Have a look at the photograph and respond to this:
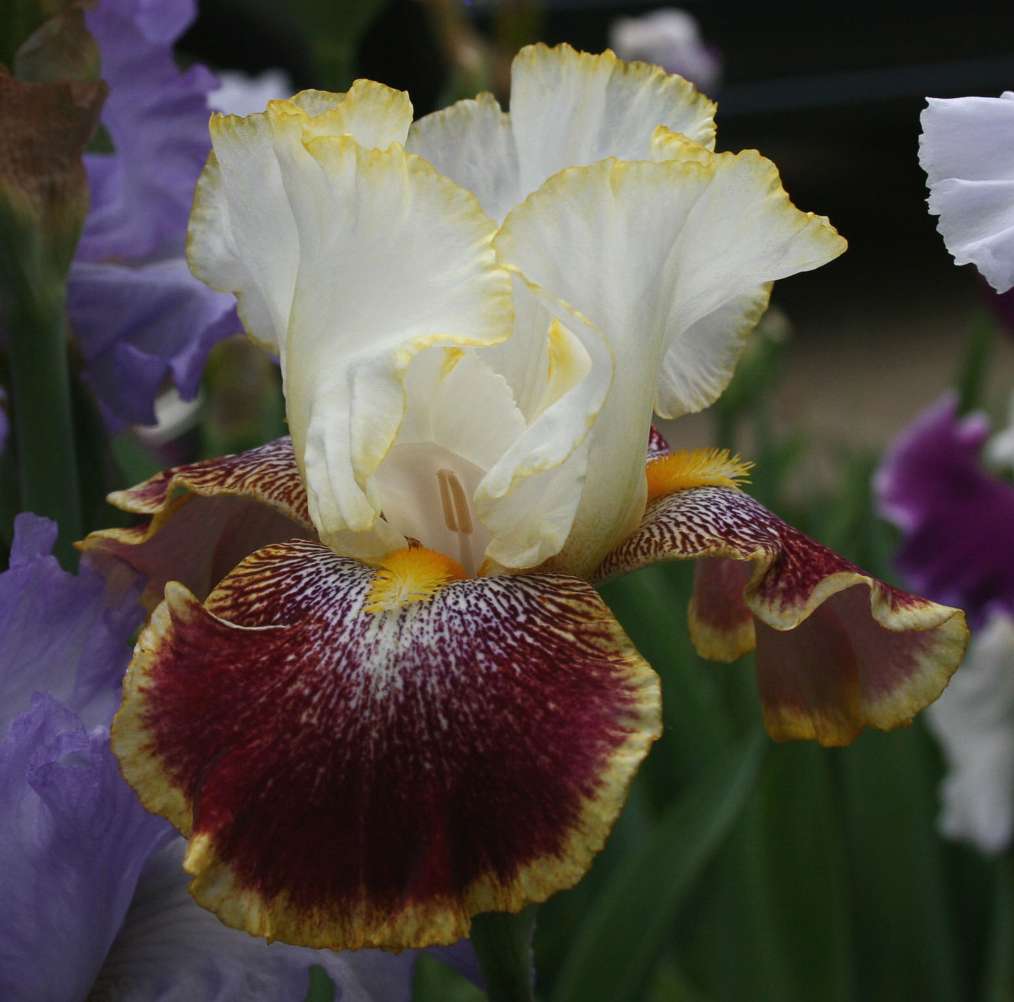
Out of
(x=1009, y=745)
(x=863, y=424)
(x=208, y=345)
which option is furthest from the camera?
(x=863, y=424)

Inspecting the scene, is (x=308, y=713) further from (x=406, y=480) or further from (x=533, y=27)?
(x=533, y=27)

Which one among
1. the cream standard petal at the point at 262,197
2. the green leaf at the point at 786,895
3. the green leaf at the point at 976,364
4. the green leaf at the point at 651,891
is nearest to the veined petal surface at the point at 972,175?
the cream standard petal at the point at 262,197


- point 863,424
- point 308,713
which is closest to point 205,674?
point 308,713

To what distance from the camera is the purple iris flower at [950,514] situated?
3.60 ft

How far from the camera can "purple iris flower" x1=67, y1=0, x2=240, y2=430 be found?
0.57 m

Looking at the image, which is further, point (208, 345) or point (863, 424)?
point (863, 424)

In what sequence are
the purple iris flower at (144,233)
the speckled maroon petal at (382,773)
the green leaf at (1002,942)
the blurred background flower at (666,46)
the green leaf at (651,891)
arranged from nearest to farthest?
the speckled maroon petal at (382,773) < the purple iris flower at (144,233) < the green leaf at (651,891) < the green leaf at (1002,942) < the blurred background flower at (666,46)

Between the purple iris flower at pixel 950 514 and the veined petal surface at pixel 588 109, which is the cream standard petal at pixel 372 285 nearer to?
the veined petal surface at pixel 588 109

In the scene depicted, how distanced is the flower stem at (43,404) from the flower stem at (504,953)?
0.20m

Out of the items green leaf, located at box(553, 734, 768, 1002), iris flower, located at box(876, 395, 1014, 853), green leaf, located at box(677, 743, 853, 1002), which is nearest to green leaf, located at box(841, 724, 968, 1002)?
iris flower, located at box(876, 395, 1014, 853)

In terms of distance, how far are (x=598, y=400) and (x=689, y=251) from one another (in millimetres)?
59

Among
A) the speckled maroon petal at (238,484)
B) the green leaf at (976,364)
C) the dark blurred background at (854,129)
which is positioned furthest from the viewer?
the dark blurred background at (854,129)

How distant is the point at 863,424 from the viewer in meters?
3.43

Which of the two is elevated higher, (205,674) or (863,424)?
(205,674)
